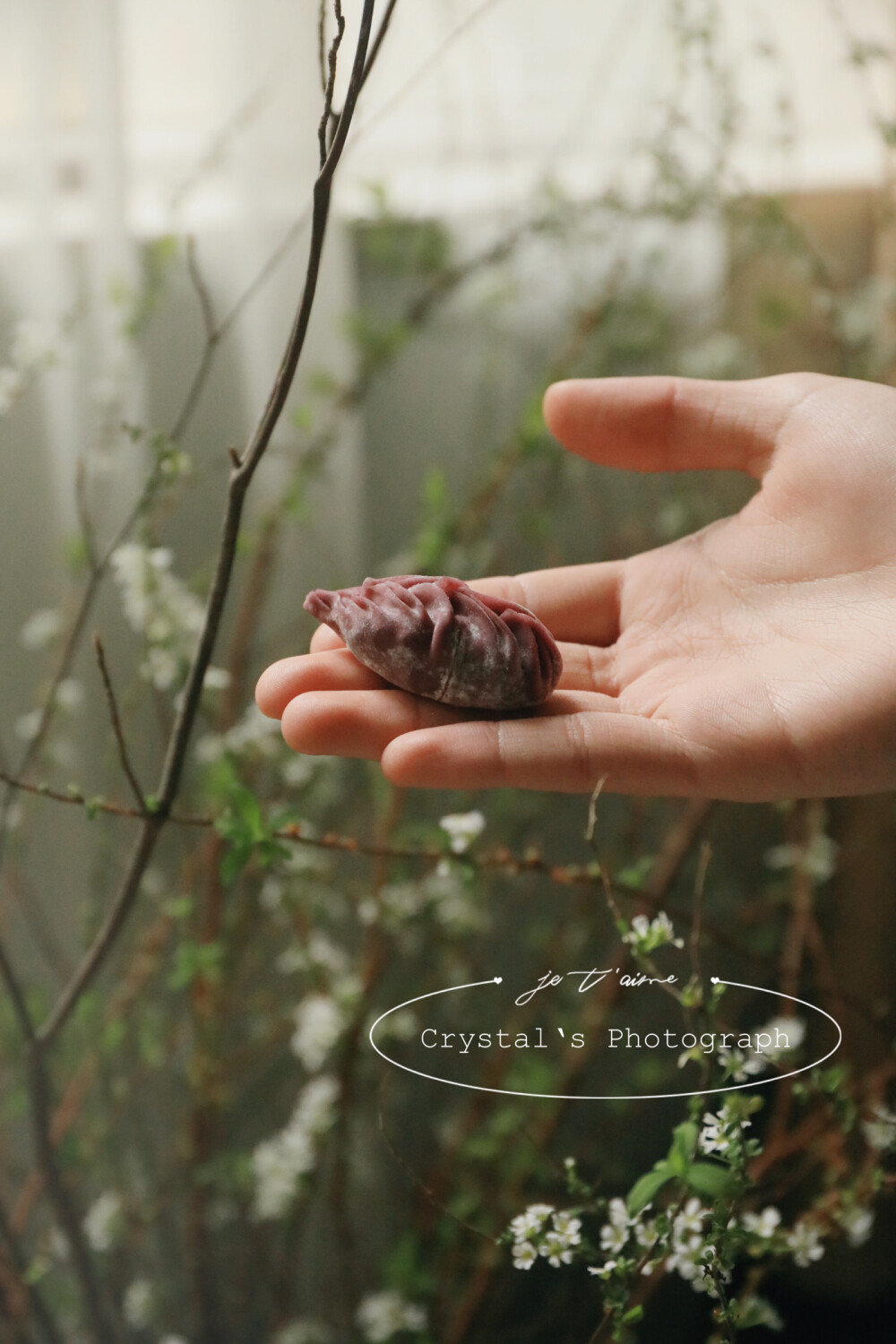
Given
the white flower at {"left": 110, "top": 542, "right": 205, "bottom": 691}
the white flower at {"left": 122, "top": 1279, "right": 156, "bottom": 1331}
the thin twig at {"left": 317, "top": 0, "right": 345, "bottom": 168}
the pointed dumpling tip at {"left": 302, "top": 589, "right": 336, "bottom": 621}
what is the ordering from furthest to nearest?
the white flower at {"left": 122, "top": 1279, "right": 156, "bottom": 1331}, the white flower at {"left": 110, "top": 542, "right": 205, "bottom": 691}, the pointed dumpling tip at {"left": 302, "top": 589, "right": 336, "bottom": 621}, the thin twig at {"left": 317, "top": 0, "right": 345, "bottom": 168}

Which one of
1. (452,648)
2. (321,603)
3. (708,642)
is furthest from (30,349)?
(708,642)

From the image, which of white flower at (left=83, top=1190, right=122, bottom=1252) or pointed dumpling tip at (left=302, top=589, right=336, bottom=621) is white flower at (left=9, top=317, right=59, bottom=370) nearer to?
pointed dumpling tip at (left=302, top=589, right=336, bottom=621)

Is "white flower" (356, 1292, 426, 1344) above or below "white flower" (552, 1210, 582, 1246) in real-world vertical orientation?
below

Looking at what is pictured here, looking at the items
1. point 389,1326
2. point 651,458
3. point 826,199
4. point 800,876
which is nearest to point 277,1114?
point 389,1326

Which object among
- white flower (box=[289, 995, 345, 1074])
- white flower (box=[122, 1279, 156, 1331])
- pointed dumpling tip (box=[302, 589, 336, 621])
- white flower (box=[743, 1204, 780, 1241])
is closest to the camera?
white flower (box=[743, 1204, 780, 1241])

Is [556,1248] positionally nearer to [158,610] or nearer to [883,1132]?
[883,1132]

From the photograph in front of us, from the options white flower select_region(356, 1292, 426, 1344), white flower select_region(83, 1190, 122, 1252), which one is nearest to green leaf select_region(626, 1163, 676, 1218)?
white flower select_region(356, 1292, 426, 1344)
